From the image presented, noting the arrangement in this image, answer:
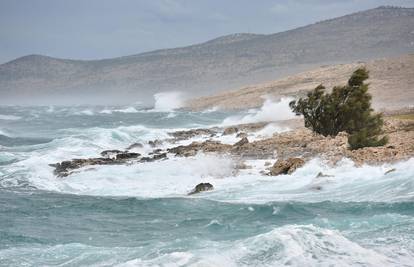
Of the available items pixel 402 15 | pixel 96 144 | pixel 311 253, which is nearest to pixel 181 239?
pixel 311 253

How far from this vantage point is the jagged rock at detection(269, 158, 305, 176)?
23.1 meters

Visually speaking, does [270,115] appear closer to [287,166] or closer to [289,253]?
[287,166]

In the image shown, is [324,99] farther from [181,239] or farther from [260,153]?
[181,239]

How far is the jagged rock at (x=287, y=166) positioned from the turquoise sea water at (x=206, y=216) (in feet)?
1.28

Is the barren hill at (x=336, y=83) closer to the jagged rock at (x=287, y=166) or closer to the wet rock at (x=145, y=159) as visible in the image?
the wet rock at (x=145, y=159)

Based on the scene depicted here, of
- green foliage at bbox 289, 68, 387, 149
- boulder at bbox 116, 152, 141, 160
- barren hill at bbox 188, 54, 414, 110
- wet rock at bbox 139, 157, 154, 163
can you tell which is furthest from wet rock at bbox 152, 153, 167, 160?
barren hill at bbox 188, 54, 414, 110

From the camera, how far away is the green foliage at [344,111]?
95.8ft

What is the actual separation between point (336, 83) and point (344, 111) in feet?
180

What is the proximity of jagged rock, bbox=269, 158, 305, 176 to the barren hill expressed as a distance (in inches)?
1376

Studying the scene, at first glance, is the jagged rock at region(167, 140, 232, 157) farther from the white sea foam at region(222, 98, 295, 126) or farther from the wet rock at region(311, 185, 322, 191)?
the white sea foam at region(222, 98, 295, 126)

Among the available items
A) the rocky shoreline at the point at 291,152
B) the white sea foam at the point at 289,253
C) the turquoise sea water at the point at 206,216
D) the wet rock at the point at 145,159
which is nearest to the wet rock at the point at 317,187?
the turquoise sea water at the point at 206,216

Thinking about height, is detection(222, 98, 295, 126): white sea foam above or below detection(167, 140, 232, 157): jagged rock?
below

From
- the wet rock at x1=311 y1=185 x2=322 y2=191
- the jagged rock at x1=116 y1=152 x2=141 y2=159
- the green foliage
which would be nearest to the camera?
the wet rock at x1=311 y1=185 x2=322 y2=191

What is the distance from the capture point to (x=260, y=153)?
1120 inches
